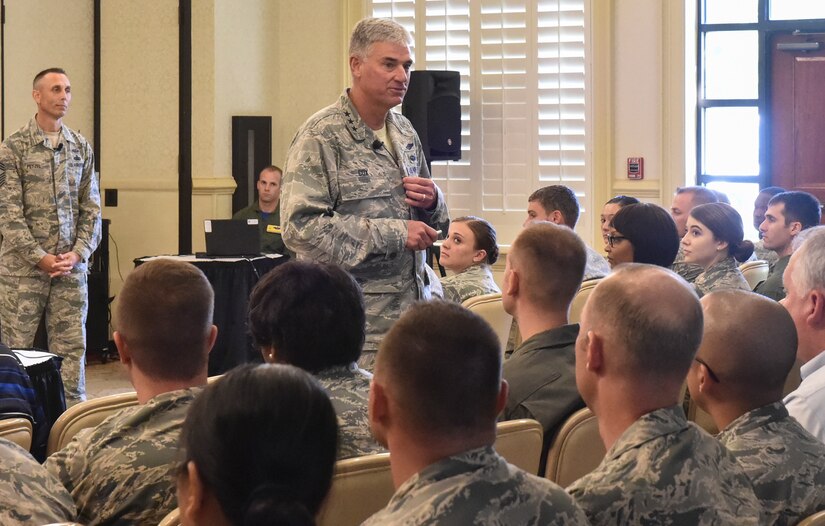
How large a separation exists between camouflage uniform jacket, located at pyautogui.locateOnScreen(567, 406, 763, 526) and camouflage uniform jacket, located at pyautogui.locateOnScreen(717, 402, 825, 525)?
0.18m

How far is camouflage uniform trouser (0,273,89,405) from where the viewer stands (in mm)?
6004

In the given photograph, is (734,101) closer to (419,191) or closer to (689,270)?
(689,270)

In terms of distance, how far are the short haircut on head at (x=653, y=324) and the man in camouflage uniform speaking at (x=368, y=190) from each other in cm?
146

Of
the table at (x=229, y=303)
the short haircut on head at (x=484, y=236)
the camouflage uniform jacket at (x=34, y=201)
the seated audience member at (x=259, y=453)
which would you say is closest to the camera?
the seated audience member at (x=259, y=453)

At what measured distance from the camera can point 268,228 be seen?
26.0 feet

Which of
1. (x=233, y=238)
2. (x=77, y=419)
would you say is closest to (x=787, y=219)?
(x=233, y=238)

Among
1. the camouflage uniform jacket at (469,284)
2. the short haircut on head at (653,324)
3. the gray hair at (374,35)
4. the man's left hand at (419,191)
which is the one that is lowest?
the camouflage uniform jacket at (469,284)

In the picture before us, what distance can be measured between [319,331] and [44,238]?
14.0 feet

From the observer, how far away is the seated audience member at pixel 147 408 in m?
1.92

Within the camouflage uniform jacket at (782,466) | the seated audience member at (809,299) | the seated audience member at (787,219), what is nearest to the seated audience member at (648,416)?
the camouflage uniform jacket at (782,466)

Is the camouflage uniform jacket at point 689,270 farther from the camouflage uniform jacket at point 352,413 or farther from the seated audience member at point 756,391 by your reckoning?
the camouflage uniform jacket at point 352,413

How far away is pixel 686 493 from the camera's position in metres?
1.67

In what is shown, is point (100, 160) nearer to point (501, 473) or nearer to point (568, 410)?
point (568, 410)

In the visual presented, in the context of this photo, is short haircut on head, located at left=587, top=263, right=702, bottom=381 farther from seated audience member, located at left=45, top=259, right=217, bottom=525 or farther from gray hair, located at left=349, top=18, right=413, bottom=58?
gray hair, located at left=349, top=18, right=413, bottom=58
